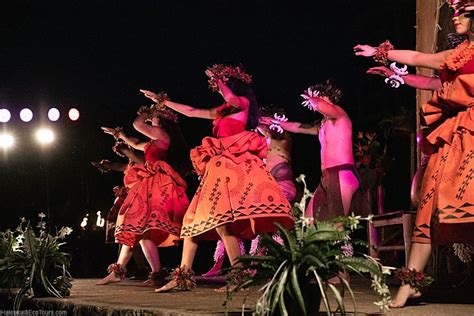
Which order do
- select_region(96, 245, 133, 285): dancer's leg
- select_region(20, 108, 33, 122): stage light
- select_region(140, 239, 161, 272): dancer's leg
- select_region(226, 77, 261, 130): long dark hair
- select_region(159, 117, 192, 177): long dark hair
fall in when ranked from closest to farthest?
select_region(226, 77, 261, 130): long dark hair
select_region(140, 239, 161, 272): dancer's leg
select_region(159, 117, 192, 177): long dark hair
select_region(96, 245, 133, 285): dancer's leg
select_region(20, 108, 33, 122): stage light

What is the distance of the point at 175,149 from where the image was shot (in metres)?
7.49

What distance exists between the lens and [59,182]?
14.4m

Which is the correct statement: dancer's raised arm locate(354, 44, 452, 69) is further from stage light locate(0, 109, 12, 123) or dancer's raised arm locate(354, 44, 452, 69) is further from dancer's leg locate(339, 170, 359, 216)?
stage light locate(0, 109, 12, 123)

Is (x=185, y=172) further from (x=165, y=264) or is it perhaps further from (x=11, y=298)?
(x=165, y=264)

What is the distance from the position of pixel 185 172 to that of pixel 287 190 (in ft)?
4.22

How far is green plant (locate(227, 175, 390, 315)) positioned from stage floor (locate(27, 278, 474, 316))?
12.1 inches

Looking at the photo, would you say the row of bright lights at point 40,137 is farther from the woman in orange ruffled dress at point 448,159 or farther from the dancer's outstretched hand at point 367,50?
the woman in orange ruffled dress at point 448,159

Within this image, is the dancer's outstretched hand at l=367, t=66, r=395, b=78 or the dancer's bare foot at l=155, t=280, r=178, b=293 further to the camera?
the dancer's bare foot at l=155, t=280, r=178, b=293

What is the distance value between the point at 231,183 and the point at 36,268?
1575 mm

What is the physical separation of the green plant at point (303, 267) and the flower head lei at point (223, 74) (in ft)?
9.77

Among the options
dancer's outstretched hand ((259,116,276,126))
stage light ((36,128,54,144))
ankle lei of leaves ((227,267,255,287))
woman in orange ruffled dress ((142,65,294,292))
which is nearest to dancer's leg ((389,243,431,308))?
ankle lei of leaves ((227,267,255,287))

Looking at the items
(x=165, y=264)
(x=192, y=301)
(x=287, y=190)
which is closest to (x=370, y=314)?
(x=192, y=301)

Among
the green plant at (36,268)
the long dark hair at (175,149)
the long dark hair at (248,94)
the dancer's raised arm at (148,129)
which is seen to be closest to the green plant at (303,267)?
the green plant at (36,268)

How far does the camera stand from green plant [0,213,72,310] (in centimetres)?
578
